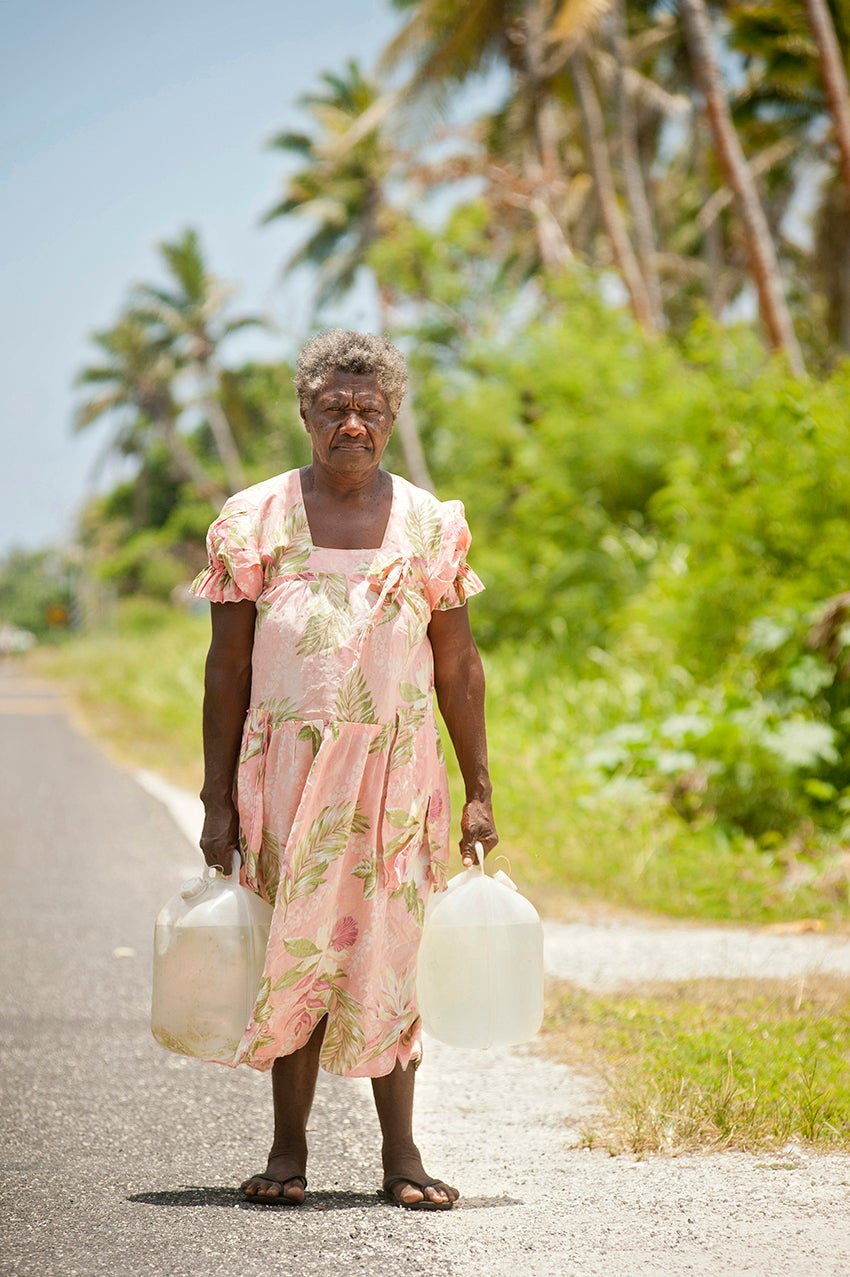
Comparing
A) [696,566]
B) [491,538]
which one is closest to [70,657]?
[491,538]

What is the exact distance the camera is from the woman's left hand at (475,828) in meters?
3.73

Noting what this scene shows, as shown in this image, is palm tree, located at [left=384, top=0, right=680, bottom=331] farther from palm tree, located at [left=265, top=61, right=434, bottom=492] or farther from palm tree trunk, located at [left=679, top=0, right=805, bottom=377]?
palm tree, located at [left=265, top=61, right=434, bottom=492]

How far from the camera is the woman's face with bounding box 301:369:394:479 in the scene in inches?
144

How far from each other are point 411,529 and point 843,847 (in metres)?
5.22

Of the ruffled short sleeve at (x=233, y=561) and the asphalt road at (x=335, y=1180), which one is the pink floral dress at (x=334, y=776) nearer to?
the ruffled short sleeve at (x=233, y=561)

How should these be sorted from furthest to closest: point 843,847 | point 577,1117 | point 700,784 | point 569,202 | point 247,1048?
1. point 569,202
2. point 700,784
3. point 843,847
4. point 577,1117
5. point 247,1048

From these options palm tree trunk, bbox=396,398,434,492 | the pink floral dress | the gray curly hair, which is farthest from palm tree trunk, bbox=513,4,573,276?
the pink floral dress

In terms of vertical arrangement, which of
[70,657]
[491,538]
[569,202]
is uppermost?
[569,202]

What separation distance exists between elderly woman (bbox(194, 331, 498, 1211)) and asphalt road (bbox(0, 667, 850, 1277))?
24 cm

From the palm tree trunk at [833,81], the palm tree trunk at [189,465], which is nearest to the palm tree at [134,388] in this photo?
the palm tree trunk at [189,465]

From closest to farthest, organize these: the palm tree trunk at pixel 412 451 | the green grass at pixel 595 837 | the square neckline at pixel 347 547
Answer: the square neckline at pixel 347 547 → the green grass at pixel 595 837 → the palm tree trunk at pixel 412 451

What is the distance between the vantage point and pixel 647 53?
1040 inches

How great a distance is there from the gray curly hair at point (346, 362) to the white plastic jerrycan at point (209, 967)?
4.07 ft

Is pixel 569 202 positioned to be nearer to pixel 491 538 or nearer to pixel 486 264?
pixel 486 264
